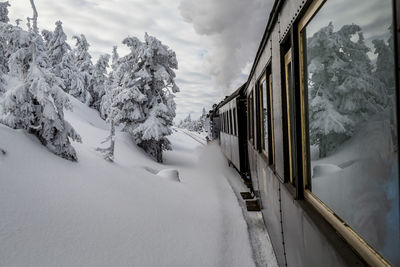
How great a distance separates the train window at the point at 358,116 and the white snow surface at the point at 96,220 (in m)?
3.92

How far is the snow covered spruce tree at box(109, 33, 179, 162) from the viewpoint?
1792 centimetres

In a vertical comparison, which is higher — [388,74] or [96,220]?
[388,74]

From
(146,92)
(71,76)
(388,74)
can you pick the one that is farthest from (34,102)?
(71,76)

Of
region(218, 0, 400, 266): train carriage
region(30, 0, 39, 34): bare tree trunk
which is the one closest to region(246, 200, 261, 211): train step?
region(218, 0, 400, 266): train carriage

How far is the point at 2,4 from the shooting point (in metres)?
32.3

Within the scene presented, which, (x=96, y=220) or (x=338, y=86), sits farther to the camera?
(x=96, y=220)

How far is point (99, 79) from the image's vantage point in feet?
133

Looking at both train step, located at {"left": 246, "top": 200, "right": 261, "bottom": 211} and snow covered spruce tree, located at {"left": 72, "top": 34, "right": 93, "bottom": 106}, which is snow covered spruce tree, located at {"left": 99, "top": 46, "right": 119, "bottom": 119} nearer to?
snow covered spruce tree, located at {"left": 72, "top": 34, "right": 93, "bottom": 106}

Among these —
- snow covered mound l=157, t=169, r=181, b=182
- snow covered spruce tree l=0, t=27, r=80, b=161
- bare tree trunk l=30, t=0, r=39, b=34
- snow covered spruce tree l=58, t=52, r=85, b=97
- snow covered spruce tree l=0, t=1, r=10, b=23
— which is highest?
snow covered spruce tree l=0, t=1, r=10, b=23

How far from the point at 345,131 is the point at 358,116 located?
6.4 inches

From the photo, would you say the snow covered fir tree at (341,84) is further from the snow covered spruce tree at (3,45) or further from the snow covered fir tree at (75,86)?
the snow covered spruce tree at (3,45)

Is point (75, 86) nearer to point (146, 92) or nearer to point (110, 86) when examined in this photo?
point (110, 86)

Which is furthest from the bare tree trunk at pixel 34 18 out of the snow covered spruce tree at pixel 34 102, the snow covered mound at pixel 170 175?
the snow covered mound at pixel 170 175

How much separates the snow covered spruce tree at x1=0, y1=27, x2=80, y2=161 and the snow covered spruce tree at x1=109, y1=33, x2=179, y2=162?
9308mm
